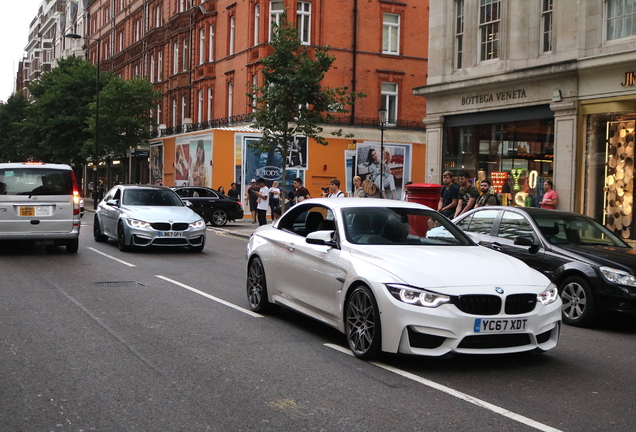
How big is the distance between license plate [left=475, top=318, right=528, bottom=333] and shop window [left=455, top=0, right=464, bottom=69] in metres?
19.0

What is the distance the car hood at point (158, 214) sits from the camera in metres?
17.1

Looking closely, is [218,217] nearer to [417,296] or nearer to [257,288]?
[257,288]

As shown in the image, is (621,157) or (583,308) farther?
(621,157)

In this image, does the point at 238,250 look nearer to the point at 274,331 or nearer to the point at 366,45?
the point at 274,331

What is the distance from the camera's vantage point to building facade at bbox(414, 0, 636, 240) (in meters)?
19.2

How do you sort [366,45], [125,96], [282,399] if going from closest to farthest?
[282,399]
[366,45]
[125,96]

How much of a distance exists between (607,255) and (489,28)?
Result: 14912 millimetres

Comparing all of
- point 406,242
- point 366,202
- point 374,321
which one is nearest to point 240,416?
point 374,321

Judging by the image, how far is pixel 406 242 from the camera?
772 centimetres

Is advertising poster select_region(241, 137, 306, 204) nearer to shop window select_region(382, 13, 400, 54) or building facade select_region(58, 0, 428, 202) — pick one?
building facade select_region(58, 0, 428, 202)

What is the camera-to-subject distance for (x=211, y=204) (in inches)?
1196

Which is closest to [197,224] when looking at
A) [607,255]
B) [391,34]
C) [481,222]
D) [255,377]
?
[481,222]

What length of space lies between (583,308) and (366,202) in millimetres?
3250

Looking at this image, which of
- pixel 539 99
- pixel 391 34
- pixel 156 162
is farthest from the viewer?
pixel 156 162
